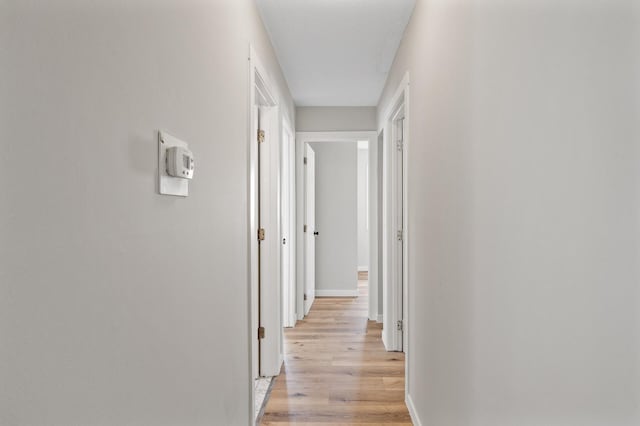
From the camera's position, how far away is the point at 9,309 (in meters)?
0.68

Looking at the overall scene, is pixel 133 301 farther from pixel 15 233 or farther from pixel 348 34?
pixel 348 34

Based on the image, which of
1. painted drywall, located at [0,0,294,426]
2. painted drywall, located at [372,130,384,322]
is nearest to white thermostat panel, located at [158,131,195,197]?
painted drywall, located at [0,0,294,426]

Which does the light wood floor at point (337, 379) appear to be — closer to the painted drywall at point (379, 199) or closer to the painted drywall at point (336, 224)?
the painted drywall at point (379, 199)

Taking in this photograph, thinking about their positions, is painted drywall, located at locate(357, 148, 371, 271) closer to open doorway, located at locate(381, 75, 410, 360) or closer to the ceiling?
the ceiling

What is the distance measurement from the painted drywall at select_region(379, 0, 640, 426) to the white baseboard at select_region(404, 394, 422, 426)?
61 centimetres

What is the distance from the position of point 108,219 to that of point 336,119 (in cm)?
426

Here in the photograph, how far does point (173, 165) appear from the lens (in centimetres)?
128

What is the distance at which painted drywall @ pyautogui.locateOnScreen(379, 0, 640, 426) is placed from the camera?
79 cm

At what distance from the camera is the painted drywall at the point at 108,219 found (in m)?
0.71

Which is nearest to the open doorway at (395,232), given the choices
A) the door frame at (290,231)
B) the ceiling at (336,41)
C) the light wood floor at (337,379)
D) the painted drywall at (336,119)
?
the light wood floor at (337,379)

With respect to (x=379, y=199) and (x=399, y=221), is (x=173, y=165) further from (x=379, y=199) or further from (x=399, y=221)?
(x=379, y=199)

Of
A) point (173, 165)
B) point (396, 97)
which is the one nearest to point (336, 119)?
point (396, 97)

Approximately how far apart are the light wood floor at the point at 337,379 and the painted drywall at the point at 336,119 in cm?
213

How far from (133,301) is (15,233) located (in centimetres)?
44
